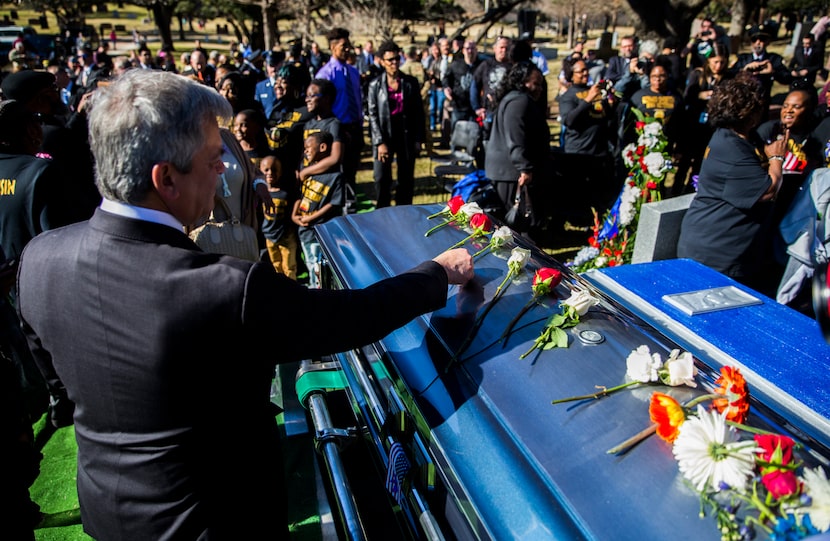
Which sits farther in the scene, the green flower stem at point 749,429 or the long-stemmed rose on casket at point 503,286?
the long-stemmed rose on casket at point 503,286

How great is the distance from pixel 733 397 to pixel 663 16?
1495cm

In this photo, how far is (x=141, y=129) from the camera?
3.65 feet

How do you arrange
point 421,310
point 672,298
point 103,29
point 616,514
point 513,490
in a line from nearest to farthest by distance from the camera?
point 616,514, point 513,490, point 421,310, point 672,298, point 103,29

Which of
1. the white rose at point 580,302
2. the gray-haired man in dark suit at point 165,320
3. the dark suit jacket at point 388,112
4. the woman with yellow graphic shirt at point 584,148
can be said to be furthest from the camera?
the dark suit jacket at point 388,112

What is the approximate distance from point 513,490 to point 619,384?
1.45 feet

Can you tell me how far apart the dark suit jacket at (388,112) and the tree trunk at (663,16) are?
Answer: 10.1 meters

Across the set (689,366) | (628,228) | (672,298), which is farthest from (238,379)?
(628,228)

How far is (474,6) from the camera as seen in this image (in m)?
31.3

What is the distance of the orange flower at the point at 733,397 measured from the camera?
1.30 m

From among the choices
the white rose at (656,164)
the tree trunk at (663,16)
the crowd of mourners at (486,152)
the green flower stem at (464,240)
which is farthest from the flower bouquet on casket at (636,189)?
the tree trunk at (663,16)

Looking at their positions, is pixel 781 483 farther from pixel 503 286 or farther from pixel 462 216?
pixel 462 216

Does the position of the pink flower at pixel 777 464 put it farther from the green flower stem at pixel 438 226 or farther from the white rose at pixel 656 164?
the white rose at pixel 656 164

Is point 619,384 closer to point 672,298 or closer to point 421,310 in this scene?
point 421,310

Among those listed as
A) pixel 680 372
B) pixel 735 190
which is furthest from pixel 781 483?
pixel 735 190
